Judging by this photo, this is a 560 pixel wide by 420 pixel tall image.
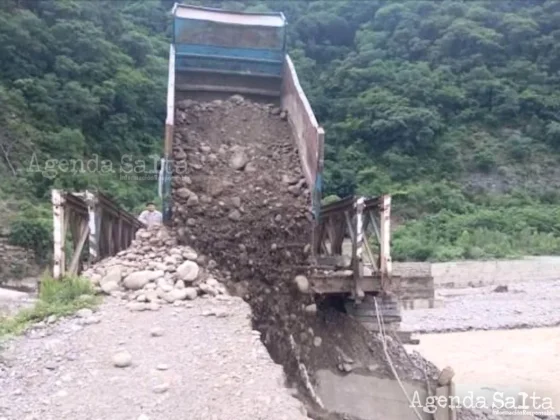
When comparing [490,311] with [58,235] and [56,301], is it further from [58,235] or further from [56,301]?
[56,301]

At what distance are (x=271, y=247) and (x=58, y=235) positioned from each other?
1.65 meters

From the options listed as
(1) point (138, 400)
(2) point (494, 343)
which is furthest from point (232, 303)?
(2) point (494, 343)

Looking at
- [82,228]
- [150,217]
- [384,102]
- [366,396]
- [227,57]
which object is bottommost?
[366,396]

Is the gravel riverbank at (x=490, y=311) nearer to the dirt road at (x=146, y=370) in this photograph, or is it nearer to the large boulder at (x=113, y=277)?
the large boulder at (x=113, y=277)

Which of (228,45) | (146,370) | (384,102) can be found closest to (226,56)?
(228,45)

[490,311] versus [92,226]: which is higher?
[92,226]

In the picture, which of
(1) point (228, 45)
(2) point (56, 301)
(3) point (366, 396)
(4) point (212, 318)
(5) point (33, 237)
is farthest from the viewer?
(5) point (33, 237)

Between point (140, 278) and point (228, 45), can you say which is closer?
point (140, 278)

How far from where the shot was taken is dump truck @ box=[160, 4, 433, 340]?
5.93 m

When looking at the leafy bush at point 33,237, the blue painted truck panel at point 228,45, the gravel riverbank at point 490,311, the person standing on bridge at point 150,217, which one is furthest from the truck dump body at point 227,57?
the leafy bush at point 33,237

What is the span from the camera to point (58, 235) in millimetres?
5602

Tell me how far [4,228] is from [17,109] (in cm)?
754

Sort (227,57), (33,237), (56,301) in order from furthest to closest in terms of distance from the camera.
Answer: (33,237) → (227,57) → (56,301)

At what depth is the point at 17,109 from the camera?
92.1 feet
